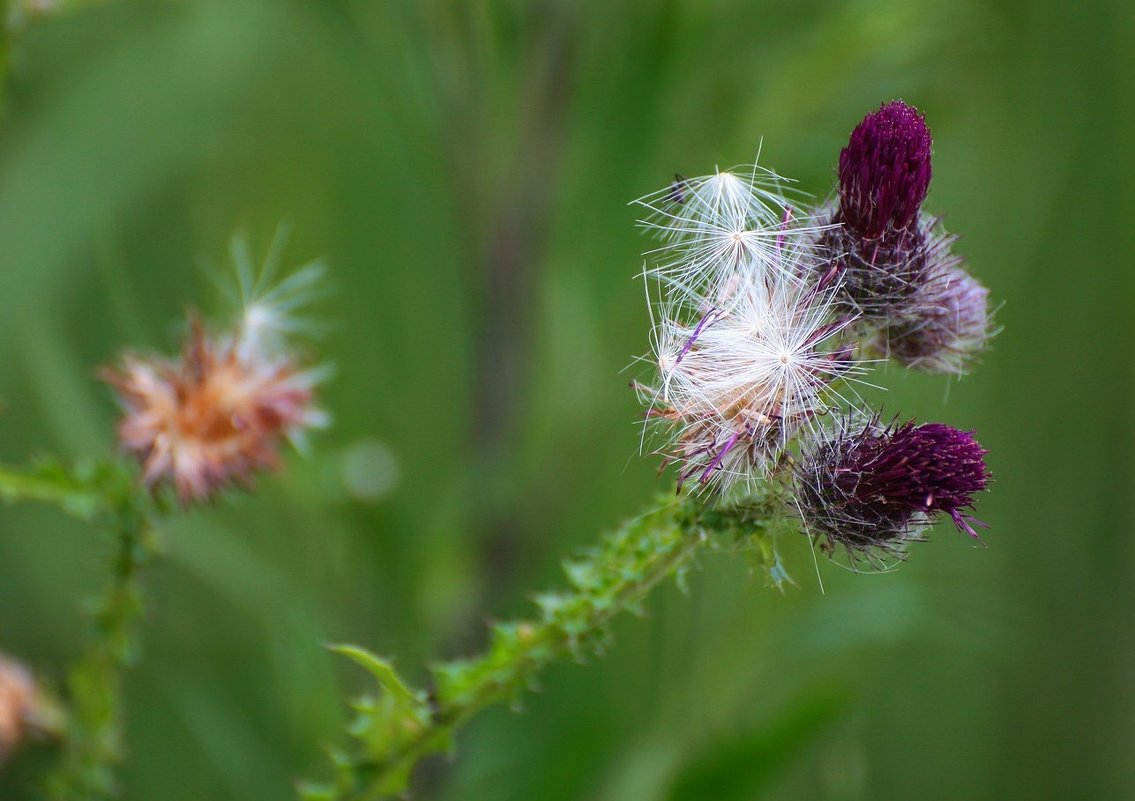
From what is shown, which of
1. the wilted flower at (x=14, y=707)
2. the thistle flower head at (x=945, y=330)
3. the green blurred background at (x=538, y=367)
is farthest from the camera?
the green blurred background at (x=538, y=367)

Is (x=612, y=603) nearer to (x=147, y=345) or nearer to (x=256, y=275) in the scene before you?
(x=147, y=345)

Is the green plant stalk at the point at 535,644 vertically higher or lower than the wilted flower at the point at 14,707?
lower

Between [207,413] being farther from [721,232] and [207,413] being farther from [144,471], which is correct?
[721,232]

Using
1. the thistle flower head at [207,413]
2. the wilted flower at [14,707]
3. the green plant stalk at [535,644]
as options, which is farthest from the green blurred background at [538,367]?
the green plant stalk at [535,644]

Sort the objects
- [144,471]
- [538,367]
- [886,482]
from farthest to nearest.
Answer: [538,367], [144,471], [886,482]

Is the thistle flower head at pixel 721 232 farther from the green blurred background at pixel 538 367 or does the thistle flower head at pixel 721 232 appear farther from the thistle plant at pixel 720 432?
the green blurred background at pixel 538 367

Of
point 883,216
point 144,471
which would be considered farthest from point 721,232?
point 144,471
